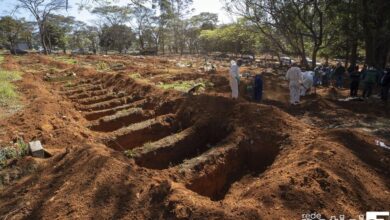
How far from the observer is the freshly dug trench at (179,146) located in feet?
22.1

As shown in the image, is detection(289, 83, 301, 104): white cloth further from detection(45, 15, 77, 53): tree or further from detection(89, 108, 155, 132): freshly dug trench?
detection(45, 15, 77, 53): tree

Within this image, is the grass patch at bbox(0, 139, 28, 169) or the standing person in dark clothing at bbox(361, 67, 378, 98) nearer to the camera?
the grass patch at bbox(0, 139, 28, 169)

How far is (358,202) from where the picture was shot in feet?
13.8

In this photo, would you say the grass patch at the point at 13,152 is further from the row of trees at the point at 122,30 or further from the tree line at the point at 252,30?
the row of trees at the point at 122,30

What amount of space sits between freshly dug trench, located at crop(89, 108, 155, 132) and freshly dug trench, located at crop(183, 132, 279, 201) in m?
3.93

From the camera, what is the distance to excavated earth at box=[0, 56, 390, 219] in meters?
4.24

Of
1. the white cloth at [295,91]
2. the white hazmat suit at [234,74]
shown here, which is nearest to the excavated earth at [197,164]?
the white cloth at [295,91]

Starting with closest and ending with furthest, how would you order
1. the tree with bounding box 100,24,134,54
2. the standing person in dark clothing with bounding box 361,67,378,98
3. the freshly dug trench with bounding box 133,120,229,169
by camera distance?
the freshly dug trench with bounding box 133,120,229,169, the standing person in dark clothing with bounding box 361,67,378,98, the tree with bounding box 100,24,134,54

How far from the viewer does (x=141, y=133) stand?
8.20 metres

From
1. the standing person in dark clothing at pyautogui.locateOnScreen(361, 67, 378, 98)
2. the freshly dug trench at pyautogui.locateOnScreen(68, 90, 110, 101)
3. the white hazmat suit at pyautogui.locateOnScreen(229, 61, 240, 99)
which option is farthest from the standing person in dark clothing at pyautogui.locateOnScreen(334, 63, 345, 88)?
the freshly dug trench at pyautogui.locateOnScreen(68, 90, 110, 101)

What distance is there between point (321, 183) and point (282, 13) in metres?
16.0

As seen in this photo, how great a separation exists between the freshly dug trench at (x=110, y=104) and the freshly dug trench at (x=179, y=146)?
4390mm

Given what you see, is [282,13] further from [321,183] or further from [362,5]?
[321,183]

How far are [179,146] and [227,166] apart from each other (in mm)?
1417
